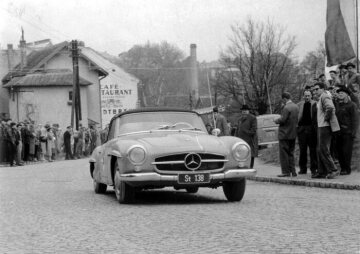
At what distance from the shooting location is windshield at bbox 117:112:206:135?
39.1ft

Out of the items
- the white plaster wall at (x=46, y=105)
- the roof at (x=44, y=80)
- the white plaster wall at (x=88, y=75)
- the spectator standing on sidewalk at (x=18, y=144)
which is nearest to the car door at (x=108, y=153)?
the spectator standing on sidewalk at (x=18, y=144)

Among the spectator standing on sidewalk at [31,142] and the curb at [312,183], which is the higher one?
the spectator standing on sidewalk at [31,142]

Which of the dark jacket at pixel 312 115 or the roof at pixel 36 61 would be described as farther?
the roof at pixel 36 61

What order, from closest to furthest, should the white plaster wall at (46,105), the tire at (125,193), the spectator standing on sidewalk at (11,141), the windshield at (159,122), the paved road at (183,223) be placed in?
1. the paved road at (183,223)
2. the tire at (125,193)
3. the windshield at (159,122)
4. the spectator standing on sidewalk at (11,141)
5. the white plaster wall at (46,105)

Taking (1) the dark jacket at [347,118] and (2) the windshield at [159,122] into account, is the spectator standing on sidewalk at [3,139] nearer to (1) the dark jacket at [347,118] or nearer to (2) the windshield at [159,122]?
(1) the dark jacket at [347,118]

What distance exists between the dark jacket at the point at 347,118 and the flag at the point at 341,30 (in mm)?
7335

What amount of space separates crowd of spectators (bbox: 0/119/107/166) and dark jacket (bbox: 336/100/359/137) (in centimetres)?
722

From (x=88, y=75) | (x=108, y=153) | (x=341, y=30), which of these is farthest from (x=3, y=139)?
(x=88, y=75)

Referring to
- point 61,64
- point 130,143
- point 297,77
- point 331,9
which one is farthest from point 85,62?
point 130,143

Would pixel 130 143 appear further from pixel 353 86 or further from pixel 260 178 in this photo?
pixel 353 86

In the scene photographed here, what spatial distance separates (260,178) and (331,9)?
813cm

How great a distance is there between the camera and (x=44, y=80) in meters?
65.9

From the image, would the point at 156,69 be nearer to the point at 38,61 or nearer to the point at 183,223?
the point at 38,61

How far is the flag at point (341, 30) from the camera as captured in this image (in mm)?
22172
